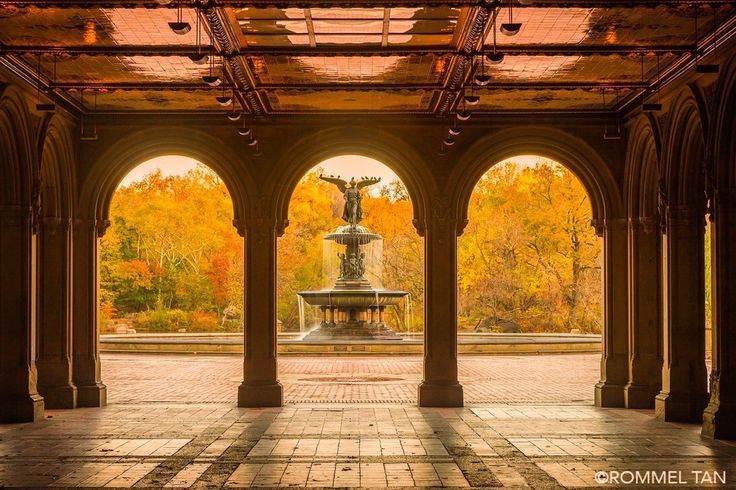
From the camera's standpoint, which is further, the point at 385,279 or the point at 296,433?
the point at 385,279

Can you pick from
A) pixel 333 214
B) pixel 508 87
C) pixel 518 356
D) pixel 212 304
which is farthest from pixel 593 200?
pixel 333 214

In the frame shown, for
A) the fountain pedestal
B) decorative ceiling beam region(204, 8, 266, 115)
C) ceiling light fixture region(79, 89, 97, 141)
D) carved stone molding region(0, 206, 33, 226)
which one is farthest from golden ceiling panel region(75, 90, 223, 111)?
the fountain pedestal

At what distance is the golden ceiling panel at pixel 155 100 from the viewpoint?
1551 cm

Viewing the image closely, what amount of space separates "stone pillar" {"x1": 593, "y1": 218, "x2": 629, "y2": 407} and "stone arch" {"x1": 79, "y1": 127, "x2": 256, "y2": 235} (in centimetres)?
640

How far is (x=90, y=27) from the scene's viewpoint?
11977 mm

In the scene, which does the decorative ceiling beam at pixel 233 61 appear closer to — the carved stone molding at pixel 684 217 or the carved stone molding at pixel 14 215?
the carved stone molding at pixel 14 215

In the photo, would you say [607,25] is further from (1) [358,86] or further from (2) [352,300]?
(2) [352,300]

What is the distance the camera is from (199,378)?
72.5 ft

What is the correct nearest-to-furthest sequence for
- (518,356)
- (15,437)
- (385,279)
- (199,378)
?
(15,437) → (199,378) → (518,356) → (385,279)

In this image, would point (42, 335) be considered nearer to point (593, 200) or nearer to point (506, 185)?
point (593, 200)

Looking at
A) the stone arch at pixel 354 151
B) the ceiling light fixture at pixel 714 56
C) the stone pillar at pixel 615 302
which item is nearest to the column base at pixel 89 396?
the stone arch at pixel 354 151

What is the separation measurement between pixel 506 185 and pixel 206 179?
45.4ft

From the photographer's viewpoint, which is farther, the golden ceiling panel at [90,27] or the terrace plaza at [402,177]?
the golden ceiling panel at [90,27]

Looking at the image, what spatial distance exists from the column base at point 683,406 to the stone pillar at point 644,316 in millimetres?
1956
